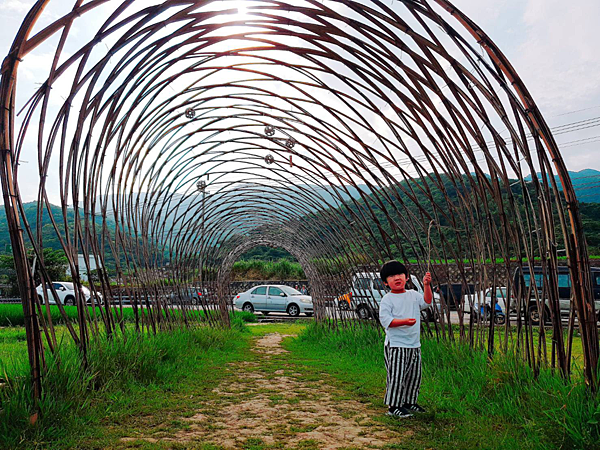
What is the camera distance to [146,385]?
5.11 meters

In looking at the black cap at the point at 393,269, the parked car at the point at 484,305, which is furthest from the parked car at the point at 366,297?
the black cap at the point at 393,269

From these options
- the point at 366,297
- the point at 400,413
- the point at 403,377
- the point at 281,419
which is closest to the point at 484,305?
the point at 403,377

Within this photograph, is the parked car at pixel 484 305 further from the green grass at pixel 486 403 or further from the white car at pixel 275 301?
the white car at pixel 275 301

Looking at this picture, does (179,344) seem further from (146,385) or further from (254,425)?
(254,425)

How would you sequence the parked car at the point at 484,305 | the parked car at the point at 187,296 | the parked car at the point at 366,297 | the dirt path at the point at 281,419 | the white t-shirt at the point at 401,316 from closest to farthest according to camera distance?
the dirt path at the point at 281,419, the white t-shirt at the point at 401,316, the parked car at the point at 484,305, the parked car at the point at 366,297, the parked car at the point at 187,296

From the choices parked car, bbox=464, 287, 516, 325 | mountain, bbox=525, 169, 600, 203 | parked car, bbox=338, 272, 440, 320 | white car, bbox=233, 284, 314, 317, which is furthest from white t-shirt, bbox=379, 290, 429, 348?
white car, bbox=233, 284, 314, 317

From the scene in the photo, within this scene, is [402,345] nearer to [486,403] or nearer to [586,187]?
[486,403]

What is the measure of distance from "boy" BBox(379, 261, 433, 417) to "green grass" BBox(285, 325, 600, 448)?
197 millimetres

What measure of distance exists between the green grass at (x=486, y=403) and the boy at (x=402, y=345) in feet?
0.65

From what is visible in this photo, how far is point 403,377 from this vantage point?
13.1ft

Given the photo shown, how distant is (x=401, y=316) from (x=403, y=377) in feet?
1.63

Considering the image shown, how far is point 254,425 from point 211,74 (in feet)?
13.8

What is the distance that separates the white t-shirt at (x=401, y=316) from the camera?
13.4ft

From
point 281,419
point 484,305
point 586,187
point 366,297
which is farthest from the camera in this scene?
point 586,187
